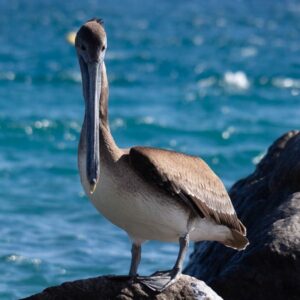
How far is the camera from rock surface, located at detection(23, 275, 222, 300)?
5.39 meters

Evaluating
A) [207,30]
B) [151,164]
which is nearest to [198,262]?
[151,164]

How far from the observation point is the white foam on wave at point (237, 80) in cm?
2159

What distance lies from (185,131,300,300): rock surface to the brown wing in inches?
10.9

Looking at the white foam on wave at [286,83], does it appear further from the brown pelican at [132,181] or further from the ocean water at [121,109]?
the brown pelican at [132,181]

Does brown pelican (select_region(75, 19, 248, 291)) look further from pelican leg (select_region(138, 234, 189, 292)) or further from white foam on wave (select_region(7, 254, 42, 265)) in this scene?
white foam on wave (select_region(7, 254, 42, 265))

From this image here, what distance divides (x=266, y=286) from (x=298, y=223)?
0.48 m

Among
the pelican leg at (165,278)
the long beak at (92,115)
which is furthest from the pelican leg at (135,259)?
the long beak at (92,115)

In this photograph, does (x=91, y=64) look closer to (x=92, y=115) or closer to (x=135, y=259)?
(x=92, y=115)

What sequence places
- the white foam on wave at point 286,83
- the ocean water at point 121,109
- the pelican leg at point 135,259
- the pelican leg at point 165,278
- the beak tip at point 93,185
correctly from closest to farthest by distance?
the beak tip at point 93,185 → the pelican leg at point 165,278 → the pelican leg at point 135,259 → the ocean water at point 121,109 → the white foam on wave at point 286,83

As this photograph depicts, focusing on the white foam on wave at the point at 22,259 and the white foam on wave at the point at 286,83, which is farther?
the white foam on wave at the point at 286,83

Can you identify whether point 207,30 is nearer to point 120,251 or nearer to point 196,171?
point 120,251

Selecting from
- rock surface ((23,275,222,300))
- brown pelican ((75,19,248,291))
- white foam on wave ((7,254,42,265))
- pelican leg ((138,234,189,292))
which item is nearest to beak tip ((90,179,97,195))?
brown pelican ((75,19,248,291))

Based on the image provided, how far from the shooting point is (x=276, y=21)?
3525 cm

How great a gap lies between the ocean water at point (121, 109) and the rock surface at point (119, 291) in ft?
11.7
